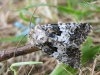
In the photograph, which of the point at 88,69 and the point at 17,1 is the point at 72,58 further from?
the point at 17,1

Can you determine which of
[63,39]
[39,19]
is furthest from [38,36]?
[39,19]

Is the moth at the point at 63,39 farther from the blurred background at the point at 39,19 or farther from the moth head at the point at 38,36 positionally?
the blurred background at the point at 39,19

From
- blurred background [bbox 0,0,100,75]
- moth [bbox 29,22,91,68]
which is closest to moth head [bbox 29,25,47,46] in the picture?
moth [bbox 29,22,91,68]

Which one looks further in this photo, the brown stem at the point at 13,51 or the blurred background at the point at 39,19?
the blurred background at the point at 39,19

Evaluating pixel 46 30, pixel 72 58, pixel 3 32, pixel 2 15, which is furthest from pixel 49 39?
pixel 2 15

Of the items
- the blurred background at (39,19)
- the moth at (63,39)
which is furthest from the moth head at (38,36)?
the blurred background at (39,19)

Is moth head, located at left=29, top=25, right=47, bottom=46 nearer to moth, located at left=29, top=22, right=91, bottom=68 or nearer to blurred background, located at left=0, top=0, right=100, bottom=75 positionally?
moth, located at left=29, top=22, right=91, bottom=68
